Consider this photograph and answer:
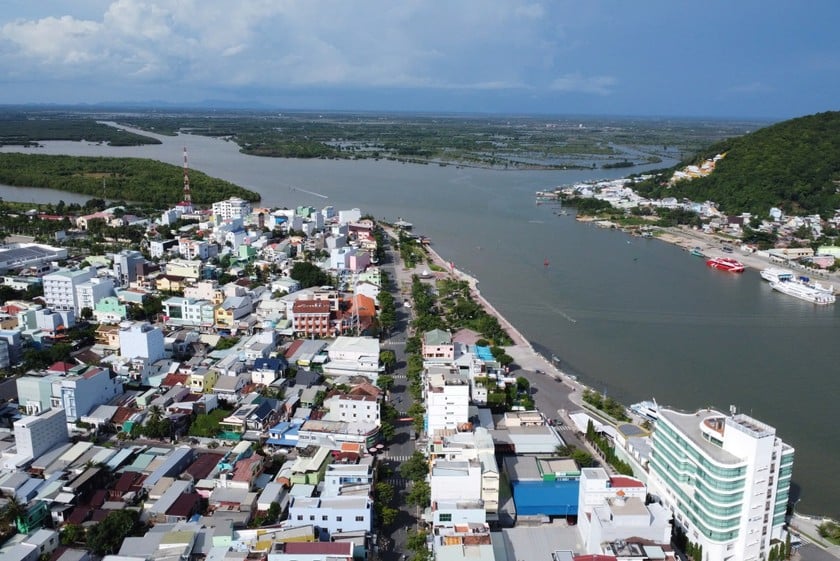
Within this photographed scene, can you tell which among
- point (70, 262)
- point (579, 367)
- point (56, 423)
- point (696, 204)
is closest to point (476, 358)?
point (579, 367)

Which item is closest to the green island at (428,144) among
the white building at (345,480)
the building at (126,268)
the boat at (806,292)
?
the boat at (806,292)

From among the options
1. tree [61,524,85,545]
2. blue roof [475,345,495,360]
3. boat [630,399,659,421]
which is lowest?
tree [61,524,85,545]

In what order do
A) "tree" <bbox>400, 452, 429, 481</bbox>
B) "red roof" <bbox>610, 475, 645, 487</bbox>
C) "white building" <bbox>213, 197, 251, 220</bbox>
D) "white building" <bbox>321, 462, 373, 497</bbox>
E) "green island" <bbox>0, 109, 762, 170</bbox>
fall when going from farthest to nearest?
"green island" <bbox>0, 109, 762, 170</bbox>, "white building" <bbox>213, 197, 251, 220</bbox>, "tree" <bbox>400, 452, 429, 481</bbox>, "white building" <bbox>321, 462, 373, 497</bbox>, "red roof" <bbox>610, 475, 645, 487</bbox>

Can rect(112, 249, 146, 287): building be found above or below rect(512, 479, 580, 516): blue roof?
above

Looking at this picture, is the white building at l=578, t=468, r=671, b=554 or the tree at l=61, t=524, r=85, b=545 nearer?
the white building at l=578, t=468, r=671, b=554

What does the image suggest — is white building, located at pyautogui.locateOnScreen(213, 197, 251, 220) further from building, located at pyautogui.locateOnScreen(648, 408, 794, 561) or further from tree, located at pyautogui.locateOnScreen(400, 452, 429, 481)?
building, located at pyautogui.locateOnScreen(648, 408, 794, 561)

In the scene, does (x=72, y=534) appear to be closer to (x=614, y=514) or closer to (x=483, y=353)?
(x=614, y=514)

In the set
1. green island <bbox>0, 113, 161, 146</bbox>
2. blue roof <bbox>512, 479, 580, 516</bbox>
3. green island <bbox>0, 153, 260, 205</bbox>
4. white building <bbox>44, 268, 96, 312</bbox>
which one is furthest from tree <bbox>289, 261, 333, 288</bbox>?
green island <bbox>0, 113, 161, 146</bbox>

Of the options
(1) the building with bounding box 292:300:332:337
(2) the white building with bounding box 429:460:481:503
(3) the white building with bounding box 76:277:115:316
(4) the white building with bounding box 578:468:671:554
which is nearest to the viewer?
(4) the white building with bounding box 578:468:671:554
